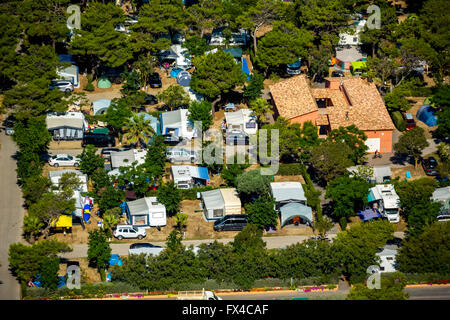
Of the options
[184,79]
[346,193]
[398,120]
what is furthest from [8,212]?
[398,120]

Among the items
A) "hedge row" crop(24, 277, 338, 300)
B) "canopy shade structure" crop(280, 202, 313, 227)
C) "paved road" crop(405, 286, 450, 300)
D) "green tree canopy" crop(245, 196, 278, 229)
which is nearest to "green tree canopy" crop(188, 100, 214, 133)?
"green tree canopy" crop(245, 196, 278, 229)

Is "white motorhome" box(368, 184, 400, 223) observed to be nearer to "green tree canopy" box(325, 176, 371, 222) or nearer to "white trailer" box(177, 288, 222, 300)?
"green tree canopy" box(325, 176, 371, 222)

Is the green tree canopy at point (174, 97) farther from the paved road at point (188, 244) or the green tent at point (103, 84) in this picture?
the paved road at point (188, 244)

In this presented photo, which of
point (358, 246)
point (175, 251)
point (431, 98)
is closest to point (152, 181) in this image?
A: point (175, 251)

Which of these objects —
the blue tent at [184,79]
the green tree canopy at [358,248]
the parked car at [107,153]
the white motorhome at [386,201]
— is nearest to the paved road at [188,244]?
the green tree canopy at [358,248]

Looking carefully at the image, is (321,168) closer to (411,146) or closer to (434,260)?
(411,146)

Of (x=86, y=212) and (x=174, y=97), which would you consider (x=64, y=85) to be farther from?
(x=86, y=212)
